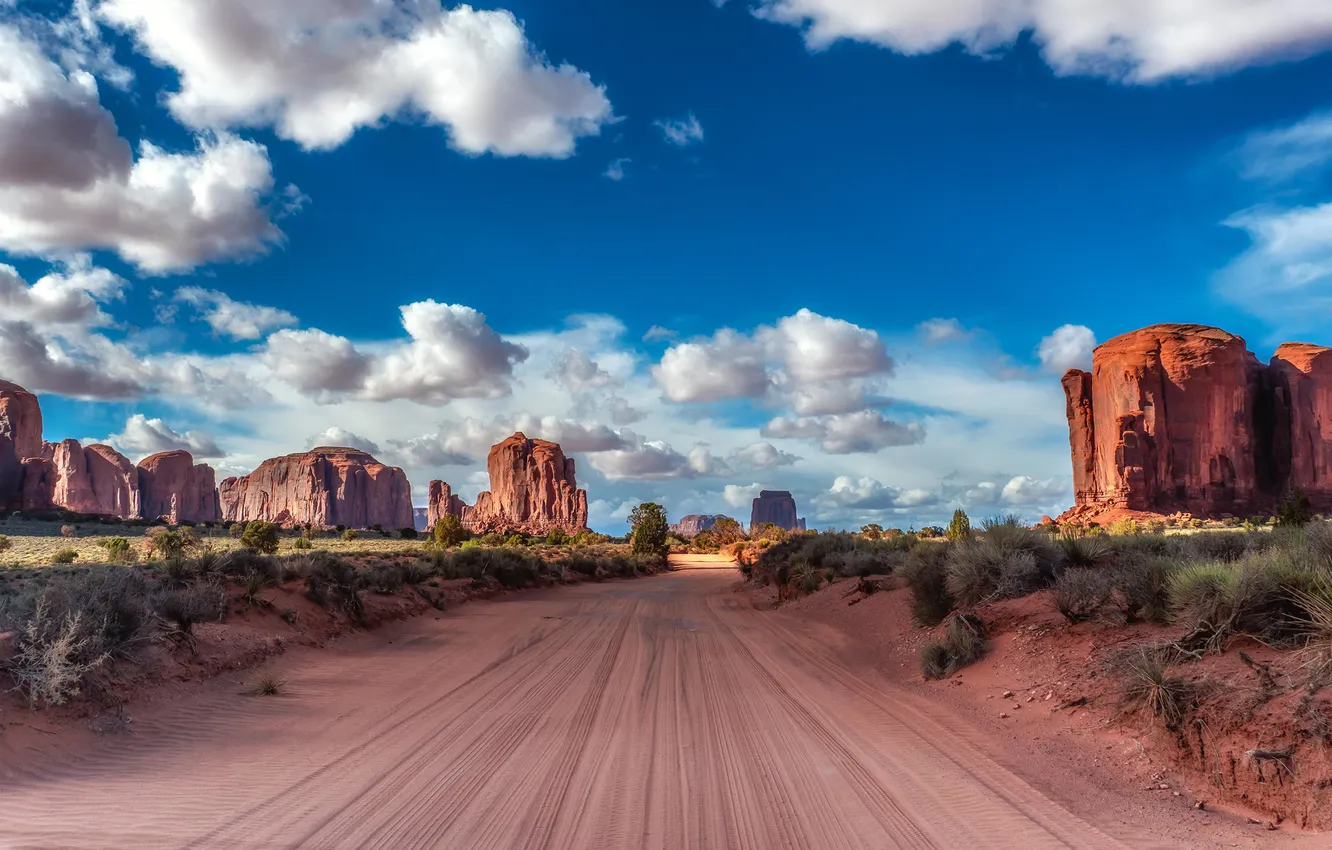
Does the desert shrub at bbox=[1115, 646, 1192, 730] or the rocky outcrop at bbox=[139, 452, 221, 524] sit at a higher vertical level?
the rocky outcrop at bbox=[139, 452, 221, 524]

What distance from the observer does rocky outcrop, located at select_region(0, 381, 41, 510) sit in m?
83.2

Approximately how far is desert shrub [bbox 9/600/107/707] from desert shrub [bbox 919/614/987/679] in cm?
1010

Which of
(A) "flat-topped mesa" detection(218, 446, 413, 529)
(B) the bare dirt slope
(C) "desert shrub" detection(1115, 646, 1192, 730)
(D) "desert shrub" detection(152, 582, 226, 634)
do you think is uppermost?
(A) "flat-topped mesa" detection(218, 446, 413, 529)

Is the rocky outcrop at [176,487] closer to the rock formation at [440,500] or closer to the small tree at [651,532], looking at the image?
the rock formation at [440,500]

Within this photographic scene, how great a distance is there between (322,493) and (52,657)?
5909 inches

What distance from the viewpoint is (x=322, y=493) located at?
144 metres

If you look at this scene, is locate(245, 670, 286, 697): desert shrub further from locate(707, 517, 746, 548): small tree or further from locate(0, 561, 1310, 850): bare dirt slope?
locate(707, 517, 746, 548): small tree

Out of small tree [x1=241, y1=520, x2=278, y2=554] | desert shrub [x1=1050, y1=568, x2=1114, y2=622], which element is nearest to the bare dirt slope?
desert shrub [x1=1050, y1=568, x2=1114, y2=622]

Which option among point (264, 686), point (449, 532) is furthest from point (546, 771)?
point (449, 532)

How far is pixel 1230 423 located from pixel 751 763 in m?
81.5

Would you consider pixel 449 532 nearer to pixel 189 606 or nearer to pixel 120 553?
pixel 120 553

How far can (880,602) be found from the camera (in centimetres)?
1580

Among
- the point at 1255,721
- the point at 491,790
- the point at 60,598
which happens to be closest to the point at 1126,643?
the point at 1255,721

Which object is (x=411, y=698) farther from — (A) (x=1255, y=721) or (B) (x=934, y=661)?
(A) (x=1255, y=721)
